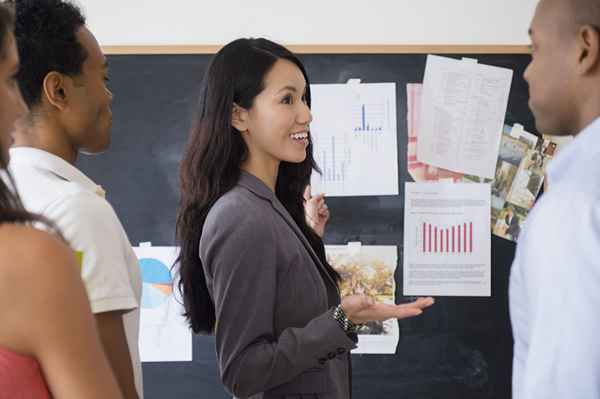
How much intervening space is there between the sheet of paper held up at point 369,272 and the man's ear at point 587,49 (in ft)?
6.04

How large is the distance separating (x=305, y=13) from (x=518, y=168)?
0.97 m

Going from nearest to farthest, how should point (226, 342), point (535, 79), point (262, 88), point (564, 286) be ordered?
point (564, 286) < point (535, 79) < point (226, 342) < point (262, 88)

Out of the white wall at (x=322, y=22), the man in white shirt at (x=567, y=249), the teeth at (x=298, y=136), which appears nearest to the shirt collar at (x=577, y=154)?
the man in white shirt at (x=567, y=249)

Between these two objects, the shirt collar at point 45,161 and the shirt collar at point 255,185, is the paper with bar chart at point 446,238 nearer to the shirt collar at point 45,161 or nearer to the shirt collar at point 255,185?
the shirt collar at point 255,185

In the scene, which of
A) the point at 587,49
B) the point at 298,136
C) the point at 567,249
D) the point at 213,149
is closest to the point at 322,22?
the point at 298,136

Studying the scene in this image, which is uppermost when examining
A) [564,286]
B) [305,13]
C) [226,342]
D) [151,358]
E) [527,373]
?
[305,13]

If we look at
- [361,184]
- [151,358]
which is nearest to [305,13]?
[361,184]

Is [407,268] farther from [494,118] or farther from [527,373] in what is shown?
[527,373]

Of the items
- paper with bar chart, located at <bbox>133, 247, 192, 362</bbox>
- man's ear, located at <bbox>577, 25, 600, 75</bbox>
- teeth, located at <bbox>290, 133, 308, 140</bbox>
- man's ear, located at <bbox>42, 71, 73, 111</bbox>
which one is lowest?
paper with bar chart, located at <bbox>133, 247, 192, 362</bbox>

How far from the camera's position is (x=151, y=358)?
2.89 m

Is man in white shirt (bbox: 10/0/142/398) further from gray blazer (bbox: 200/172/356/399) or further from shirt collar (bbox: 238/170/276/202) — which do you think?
shirt collar (bbox: 238/170/276/202)

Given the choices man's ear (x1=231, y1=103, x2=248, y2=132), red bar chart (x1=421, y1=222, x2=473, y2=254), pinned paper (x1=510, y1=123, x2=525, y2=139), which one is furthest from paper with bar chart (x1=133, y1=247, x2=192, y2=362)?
pinned paper (x1=510, y1=123, x2=525, y2=139)

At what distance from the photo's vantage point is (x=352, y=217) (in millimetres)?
2934

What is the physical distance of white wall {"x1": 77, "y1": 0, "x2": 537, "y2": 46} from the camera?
2.98 metres
